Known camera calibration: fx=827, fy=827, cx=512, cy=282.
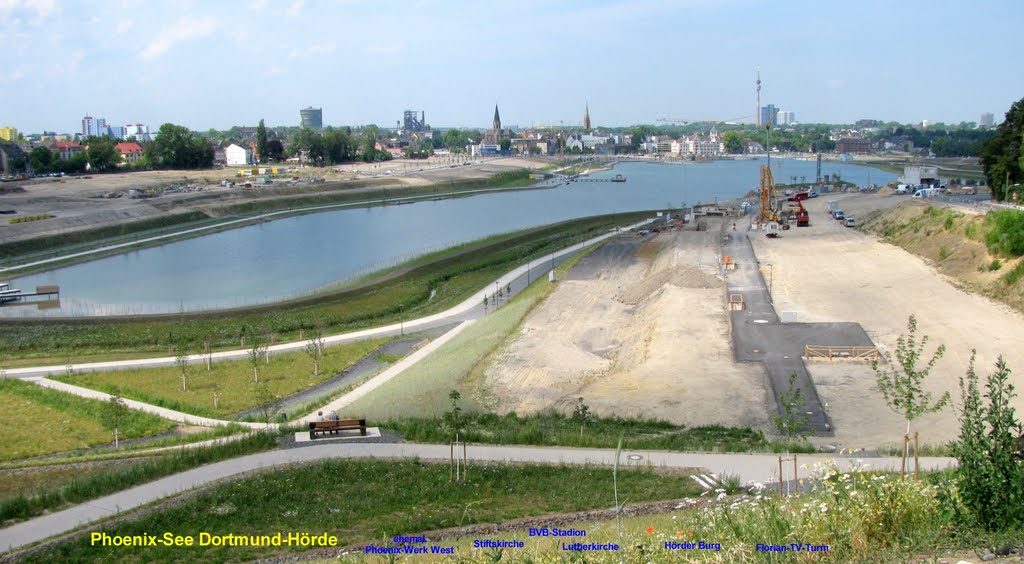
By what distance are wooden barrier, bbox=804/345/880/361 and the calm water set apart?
82.3ft

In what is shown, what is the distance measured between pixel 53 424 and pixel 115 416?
211cm

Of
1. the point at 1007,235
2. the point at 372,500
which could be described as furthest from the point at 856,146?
the point at 372,500

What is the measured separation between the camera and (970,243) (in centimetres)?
3578

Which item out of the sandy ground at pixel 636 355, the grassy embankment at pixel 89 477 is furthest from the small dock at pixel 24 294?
the grassy embankment at pixel 89 477

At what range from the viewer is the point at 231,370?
956 inches

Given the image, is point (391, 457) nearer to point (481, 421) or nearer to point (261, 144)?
point (481, 421)

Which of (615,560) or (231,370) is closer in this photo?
(615,560)

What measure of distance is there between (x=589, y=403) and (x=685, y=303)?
39.7ft

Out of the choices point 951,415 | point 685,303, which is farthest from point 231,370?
point 951,415

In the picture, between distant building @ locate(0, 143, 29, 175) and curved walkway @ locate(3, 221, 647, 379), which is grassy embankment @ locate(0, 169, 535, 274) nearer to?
curved walkway @ locate(3, 221, 647, 379)

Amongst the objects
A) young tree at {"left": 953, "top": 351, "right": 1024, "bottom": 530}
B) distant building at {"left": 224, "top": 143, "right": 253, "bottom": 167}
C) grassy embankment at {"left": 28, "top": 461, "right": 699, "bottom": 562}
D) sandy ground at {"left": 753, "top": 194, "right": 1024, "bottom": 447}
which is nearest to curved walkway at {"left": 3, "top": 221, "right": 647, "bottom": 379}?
sandy ground at {"left": 753, "top": 194, "right": 1024, "bottom": 447}

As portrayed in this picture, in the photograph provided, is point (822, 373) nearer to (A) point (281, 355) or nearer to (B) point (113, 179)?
(A) point (281, 355)

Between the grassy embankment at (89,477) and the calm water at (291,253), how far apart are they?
75.1 feet

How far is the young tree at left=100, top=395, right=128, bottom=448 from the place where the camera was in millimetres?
17938
